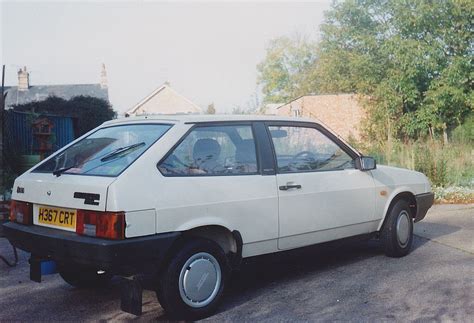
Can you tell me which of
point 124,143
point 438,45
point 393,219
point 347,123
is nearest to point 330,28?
point 347,123

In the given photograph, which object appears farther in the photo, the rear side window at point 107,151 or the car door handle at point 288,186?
the car door handle at point 288,186

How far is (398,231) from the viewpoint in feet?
19.9

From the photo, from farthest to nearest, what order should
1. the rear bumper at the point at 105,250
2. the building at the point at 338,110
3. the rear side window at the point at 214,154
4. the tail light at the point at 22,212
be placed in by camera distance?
the building at the point at 338,110
the tail light at the point at 22,212
the rear side window at the point at 214,154
the rear bumper at the point at 105,250

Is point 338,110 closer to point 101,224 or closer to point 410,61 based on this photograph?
point 410,61

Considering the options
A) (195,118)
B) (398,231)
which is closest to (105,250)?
(195,118)

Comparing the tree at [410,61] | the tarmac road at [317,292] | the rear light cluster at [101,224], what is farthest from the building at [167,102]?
the rear light cluster at [101,224]

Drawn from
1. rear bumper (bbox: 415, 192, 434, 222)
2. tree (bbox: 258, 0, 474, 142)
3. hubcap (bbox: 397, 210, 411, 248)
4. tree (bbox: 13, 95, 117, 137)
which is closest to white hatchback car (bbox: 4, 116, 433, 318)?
hubcap (bbox: 397, 210, 411, 248)

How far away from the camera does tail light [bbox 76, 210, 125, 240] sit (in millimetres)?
3721

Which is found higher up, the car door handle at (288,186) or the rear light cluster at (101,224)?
the car door handle at (288,186)

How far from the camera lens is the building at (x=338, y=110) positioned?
28.0 meters

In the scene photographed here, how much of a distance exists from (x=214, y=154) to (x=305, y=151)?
3.79 ft

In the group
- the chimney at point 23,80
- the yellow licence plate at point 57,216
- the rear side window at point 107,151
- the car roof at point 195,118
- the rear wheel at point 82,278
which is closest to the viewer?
the yellow licence plate at point 57,216

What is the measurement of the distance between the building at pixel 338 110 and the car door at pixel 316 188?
21.9 metres

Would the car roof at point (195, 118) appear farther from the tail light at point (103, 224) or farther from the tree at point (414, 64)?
the tree at point (414, 64)
